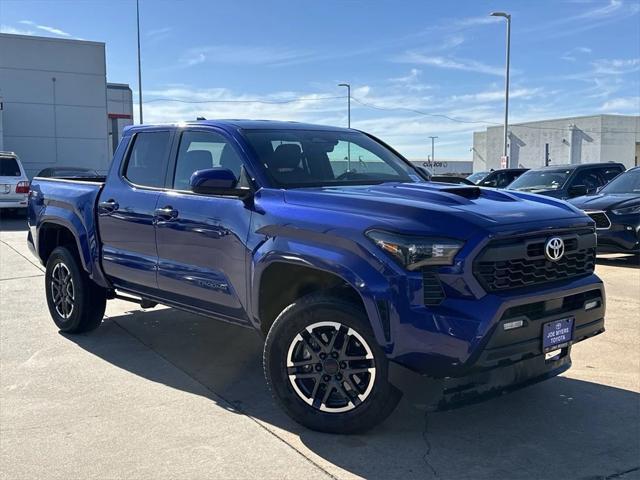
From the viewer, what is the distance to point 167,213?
4.64 meters

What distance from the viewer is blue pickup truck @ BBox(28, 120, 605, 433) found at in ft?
10.6

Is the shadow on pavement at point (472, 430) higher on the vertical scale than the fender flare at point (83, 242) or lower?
lower

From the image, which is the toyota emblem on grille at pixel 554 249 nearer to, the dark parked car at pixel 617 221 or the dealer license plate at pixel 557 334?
the dealer license plate at pixel 557 334

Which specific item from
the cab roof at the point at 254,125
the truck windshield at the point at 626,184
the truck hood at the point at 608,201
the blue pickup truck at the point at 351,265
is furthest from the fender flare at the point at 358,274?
the truck windshield at the point at 626,184

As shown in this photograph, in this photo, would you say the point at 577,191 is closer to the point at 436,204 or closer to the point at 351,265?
the point at 436,204

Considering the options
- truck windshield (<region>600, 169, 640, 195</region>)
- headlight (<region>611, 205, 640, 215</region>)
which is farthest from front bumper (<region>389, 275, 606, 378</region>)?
truck windshield (<region>600, 169, 640, 195</region>)

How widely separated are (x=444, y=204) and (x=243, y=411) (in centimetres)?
186

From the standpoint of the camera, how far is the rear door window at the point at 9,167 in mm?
17250

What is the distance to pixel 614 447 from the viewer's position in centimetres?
356

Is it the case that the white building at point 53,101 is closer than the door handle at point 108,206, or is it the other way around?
the door handle at point 108,206

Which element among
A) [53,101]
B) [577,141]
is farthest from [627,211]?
[577,141]

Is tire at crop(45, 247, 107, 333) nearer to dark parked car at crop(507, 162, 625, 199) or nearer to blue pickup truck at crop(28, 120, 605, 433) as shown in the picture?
blue pickup truck at crop(28, 120, 605, 433)

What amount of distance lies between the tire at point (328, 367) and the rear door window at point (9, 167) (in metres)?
16.0

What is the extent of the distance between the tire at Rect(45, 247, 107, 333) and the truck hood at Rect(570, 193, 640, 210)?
738cm
